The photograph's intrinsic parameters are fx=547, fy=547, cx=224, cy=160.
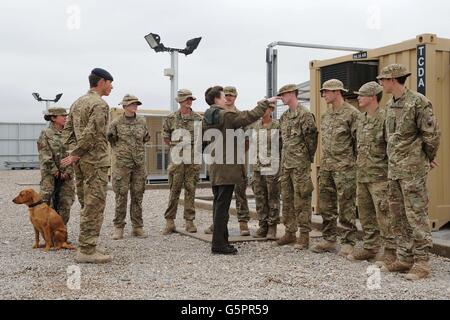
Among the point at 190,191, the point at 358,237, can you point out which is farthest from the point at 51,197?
the point at 358,237

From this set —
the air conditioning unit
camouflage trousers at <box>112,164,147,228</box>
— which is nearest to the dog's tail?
camouflage trousers at <box>112,164,147,228</box>

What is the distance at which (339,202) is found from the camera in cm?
589

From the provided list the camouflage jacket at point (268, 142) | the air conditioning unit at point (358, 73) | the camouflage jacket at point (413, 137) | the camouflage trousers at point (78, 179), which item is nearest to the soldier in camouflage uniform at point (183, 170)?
the camouflage jacket at point (268, 142)

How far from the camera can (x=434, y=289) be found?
4449 millimetres

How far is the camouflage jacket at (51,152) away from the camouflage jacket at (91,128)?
108 cm

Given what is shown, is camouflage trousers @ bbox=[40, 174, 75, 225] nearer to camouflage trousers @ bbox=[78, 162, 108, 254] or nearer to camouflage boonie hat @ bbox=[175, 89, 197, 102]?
camouflage trousers @ bbox=[78, 162, 108, 254]

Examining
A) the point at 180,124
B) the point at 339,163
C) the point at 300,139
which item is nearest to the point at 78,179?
the point at 180,124

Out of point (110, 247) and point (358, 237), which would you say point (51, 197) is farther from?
point (358, 237)

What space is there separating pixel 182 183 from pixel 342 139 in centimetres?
266

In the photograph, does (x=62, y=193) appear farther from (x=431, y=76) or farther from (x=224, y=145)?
(x=431, y=76)

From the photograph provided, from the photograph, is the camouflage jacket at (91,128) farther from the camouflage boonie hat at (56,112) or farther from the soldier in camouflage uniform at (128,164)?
the soldier in camouflage uniform at (128,164)

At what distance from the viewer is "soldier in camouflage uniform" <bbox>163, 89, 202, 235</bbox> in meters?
7.61

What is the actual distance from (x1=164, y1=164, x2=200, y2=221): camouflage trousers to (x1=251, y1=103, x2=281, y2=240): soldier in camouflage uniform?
101cm
